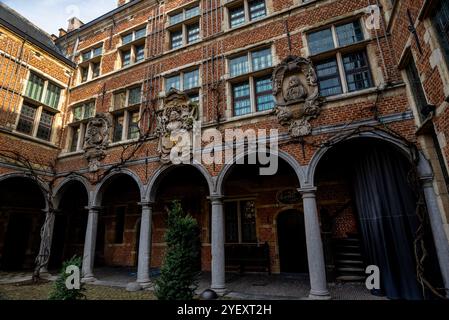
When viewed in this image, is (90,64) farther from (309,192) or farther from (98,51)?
(309,192)

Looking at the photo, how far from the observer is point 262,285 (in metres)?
7.22

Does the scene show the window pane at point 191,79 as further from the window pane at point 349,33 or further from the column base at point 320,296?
the column base at point 320,296

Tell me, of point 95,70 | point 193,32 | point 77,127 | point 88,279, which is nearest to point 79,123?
point 77,127

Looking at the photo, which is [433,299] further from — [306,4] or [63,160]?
→ [63,160]

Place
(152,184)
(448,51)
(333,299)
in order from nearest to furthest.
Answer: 1. (448,51)
2. (333,299)
3. (152,184)

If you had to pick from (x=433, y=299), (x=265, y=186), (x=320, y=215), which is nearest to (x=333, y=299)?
(x=433, y=299)

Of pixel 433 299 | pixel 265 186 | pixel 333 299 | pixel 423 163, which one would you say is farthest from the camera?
pixel 265 186

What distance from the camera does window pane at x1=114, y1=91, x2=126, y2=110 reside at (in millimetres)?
10645

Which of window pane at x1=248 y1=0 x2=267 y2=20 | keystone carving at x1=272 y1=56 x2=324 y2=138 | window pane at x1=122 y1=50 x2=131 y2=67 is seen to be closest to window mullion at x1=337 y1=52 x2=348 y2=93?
keystone carving at x1=272 y1=56 x2=324 y2=138

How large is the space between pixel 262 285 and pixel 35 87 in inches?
502

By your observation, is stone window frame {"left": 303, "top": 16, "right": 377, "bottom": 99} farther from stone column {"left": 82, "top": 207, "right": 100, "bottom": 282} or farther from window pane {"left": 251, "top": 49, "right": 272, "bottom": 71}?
stone column {"left": 82, "top": 207, "right": 100, "bottom": 282}

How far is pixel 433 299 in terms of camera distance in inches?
189

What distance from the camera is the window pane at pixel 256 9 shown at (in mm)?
8938
